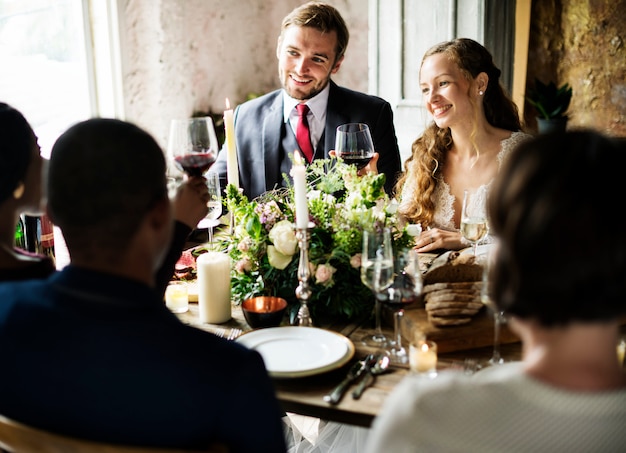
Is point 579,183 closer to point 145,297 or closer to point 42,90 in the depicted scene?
point 145,297

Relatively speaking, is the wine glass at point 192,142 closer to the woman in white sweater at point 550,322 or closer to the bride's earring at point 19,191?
the bride's earring at point 19,191

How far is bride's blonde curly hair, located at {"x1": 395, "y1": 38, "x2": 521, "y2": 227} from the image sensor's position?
9.12 ft

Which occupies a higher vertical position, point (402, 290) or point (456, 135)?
point (456, 135)

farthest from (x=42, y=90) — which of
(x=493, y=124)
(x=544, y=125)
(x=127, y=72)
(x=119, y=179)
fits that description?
(x=119, y=179)

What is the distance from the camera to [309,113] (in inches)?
126

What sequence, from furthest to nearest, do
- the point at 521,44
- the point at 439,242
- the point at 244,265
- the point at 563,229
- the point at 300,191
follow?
the point at 521,44 → the point at 439,242 → the point at 244,265 → the point at 300,191 → the point at 563,229

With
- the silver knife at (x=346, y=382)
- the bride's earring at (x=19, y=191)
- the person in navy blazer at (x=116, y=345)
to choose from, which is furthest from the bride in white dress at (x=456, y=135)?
the person in navy blazer at (x=116, y=345)

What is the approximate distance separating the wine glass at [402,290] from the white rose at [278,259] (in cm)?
35

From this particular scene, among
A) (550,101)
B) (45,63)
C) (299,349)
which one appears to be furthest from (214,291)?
(550,101)

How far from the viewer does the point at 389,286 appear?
1.55 metres

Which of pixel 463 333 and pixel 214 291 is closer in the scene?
pixel 463 333

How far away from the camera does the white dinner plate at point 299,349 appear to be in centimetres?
147

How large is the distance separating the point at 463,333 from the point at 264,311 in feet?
1.64

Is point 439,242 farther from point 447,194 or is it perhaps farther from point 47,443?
point 47,443
